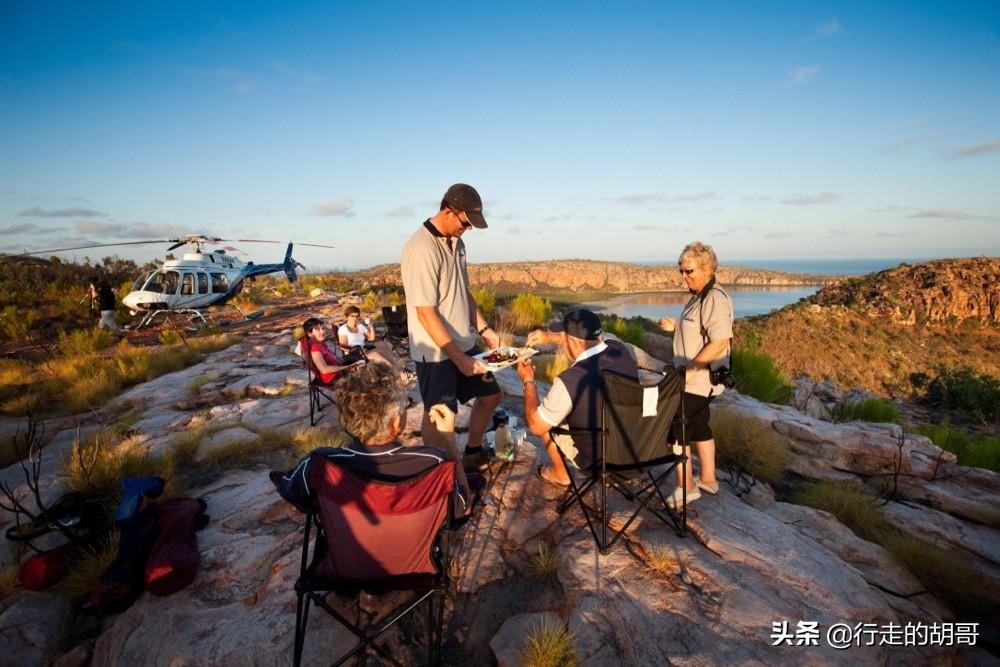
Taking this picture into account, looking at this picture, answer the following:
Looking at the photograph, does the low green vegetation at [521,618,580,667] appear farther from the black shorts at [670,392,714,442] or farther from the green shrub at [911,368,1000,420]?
the green shrub at [911,368,1000,420]

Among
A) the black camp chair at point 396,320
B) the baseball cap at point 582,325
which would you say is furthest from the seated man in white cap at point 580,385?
the black camp chair at point 396,320

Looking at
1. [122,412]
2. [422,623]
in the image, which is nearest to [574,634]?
[422,623]

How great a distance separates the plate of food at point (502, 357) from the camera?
2.95 m

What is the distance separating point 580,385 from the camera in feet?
9.09

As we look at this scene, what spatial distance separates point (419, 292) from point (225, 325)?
14.3 m

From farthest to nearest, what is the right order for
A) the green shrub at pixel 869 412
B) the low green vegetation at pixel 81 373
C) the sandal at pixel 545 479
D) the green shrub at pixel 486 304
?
the green shrub at pixel 486 304 → the low green vegetation at pixel 81 373 → the green shrub at pixel 869 412 → the sandal at pixel 545 479

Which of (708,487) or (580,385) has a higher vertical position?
(580,385)

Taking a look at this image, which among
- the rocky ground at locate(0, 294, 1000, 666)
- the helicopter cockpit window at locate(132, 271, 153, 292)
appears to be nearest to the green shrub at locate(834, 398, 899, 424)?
the rocky ground at locate(0, 294, 1000, 666)

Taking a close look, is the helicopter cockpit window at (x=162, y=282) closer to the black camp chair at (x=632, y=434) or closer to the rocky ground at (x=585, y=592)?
the rocky ground at (x=585, y=592)

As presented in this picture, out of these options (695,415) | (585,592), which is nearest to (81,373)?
(585,592)

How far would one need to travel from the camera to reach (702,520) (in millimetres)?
2984

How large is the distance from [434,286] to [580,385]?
1157mm

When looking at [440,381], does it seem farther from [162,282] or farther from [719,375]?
[162,282]

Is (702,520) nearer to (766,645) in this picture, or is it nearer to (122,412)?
(766,645)
